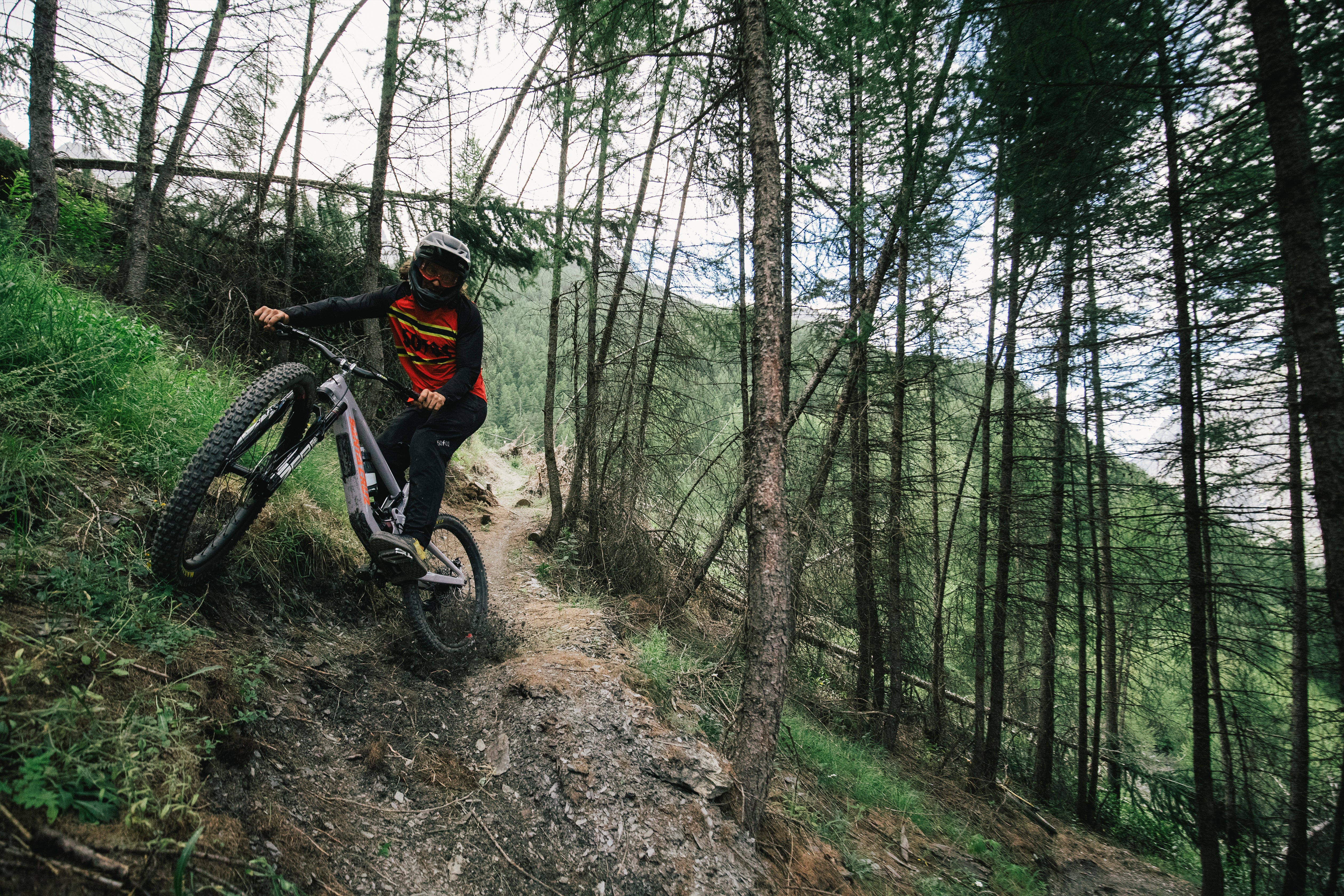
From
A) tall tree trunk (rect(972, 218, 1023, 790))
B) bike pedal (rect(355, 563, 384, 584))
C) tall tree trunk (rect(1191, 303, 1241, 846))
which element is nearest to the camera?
bike pedal (rect(355, 563, 384, 584))

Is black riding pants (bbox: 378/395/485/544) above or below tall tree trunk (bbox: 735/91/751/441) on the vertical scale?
below

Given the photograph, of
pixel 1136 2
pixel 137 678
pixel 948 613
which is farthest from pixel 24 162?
pixel 948 613

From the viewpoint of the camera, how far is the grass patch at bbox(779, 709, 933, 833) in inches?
214

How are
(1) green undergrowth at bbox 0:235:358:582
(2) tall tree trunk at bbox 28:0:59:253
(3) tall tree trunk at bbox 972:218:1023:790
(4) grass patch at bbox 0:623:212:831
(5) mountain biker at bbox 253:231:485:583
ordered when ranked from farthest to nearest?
(3) tall tree trunk at bbox 972:218:1023:790, (2) tall tree trunk at bbox 28:0:59:253, (5) mountain biker at bbox 253:231:485:583, (1) green undergrowth at bbox 0:235:358:582, (4) grass patch at bbox 0:623:212:831

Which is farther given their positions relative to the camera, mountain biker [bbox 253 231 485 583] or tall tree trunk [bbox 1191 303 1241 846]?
tall tree trunk [bbox 1191 303 1241 846]

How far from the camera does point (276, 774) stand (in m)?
2.20

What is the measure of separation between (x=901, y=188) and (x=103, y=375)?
245 inches

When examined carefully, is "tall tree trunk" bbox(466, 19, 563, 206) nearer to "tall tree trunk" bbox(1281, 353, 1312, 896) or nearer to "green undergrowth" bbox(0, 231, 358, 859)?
"green undergrowth" bbox(0, 231, 358, 859)

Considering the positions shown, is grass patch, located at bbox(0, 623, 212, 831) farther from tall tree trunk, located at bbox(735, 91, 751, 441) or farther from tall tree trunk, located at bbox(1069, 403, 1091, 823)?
tall tree trunk, located at bbox(1069, 403, 1091, 823)

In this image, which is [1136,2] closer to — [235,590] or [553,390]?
[235,590]

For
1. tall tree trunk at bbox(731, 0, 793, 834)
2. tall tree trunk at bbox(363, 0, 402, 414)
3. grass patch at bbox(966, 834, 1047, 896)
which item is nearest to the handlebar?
tall tree trunk at bbox(731, 0, 793, 834)

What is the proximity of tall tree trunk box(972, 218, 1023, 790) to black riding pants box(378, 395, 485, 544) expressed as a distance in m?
8.34

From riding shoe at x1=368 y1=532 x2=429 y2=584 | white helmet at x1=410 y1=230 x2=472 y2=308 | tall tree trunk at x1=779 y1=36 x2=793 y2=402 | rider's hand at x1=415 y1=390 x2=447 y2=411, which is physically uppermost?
tall tree trunk at x1=779 y1=36 x2=793 y2=402

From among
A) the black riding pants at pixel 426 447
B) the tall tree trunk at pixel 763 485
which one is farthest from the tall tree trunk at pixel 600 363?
the black riding pants at pixel 426 447
